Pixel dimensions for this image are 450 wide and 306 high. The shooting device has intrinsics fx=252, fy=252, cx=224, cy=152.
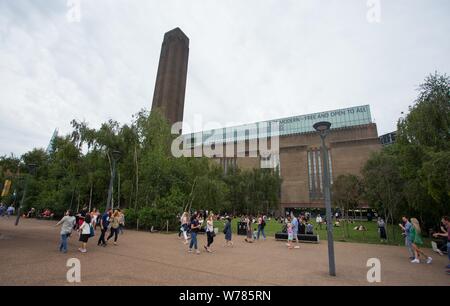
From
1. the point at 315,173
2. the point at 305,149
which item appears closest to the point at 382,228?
the point at 315,173

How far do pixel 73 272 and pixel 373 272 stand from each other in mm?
9080

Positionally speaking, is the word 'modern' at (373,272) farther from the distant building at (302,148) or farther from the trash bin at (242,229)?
the distant building at (302,148)

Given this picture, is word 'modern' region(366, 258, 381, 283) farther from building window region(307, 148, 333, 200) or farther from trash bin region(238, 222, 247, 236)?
building window region(307, 148, 333, 200)

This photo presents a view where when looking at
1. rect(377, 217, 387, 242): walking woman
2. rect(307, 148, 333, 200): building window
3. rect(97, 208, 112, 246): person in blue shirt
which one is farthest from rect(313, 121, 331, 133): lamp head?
rect(307, 148, 333, 200): building window

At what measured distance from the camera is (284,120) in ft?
319

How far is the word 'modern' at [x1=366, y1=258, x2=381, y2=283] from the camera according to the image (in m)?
7.25

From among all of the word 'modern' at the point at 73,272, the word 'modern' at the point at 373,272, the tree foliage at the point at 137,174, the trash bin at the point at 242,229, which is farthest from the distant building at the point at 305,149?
the word 'modern' at the point at 73,272

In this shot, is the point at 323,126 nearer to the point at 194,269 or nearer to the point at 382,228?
the point at 194,269

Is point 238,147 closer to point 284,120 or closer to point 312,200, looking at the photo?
point 284,120

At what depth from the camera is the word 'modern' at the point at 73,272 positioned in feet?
20.6

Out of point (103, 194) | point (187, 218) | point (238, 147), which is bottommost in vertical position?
point (187, 218)
